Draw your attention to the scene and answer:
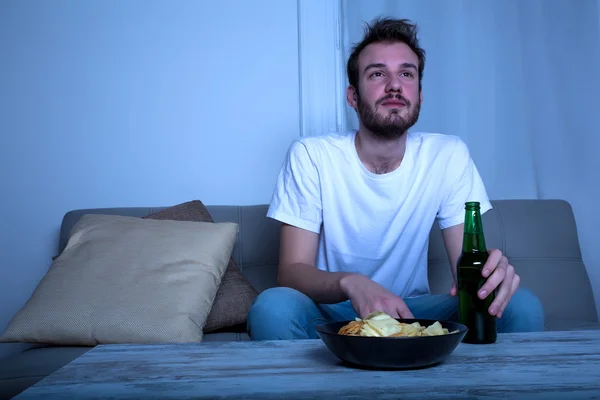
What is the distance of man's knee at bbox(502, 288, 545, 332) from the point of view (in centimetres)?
132

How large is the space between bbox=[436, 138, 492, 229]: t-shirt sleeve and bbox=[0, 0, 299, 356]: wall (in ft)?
2.87

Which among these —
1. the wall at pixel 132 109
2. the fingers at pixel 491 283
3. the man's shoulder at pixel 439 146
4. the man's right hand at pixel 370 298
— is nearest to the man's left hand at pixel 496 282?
the fingers at pixel 491 283

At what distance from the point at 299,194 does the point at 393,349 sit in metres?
0.97

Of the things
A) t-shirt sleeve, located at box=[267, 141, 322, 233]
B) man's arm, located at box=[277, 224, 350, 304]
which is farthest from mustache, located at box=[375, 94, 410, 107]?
man's arm, located at box=[277, 224, 350, 304]

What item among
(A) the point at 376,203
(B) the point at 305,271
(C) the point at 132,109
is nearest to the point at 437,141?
(A) the point at 376,203

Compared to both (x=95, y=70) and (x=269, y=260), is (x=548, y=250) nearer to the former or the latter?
(x=269, y=260)

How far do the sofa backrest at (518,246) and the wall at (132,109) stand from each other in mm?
304

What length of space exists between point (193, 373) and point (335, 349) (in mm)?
199

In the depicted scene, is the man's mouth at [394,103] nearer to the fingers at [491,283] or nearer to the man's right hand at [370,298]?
the man's right hand at [370,298]

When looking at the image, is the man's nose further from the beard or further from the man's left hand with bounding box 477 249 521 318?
the man's left hand with bounding box 477 249 521 318

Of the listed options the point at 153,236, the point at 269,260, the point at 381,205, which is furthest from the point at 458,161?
the point at 153,236

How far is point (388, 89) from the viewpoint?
1846mm

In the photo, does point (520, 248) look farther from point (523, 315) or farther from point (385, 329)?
point (385, 329)

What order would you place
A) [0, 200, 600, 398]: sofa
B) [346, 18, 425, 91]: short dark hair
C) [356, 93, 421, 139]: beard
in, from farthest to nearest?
[0, 200, 600, 398]: sofa < [346, 18, 425, 91]: short dark hair < [356, 93, 421, 139]: beard
